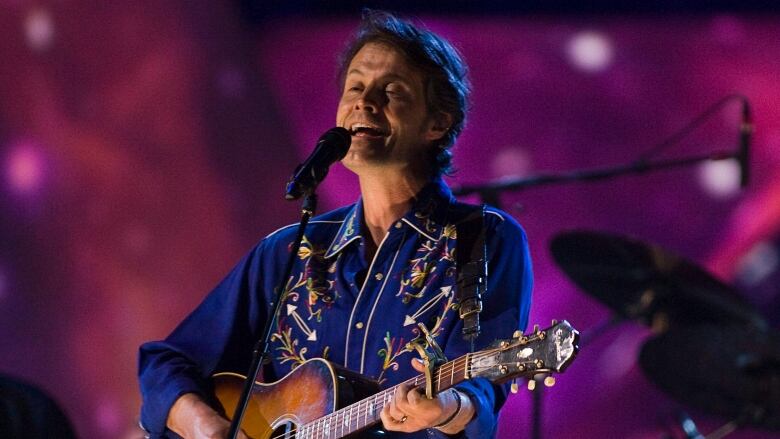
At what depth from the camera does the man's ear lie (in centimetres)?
370

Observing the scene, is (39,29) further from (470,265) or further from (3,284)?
(470,265)

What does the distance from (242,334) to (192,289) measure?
189cm

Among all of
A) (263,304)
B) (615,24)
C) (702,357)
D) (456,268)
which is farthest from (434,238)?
(615,24)

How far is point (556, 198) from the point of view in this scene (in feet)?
17.3

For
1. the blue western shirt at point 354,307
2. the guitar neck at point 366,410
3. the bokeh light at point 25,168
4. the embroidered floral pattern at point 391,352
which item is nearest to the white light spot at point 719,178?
the blue western shirt at point 354,307

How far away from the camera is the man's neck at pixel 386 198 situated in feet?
11.7

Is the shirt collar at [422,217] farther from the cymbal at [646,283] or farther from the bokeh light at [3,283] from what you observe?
the bokeh light at [3,283]

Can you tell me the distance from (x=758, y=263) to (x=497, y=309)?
7.60 ft

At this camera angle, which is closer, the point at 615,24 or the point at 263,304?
A: the point at 263,304

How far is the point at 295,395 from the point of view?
316cm

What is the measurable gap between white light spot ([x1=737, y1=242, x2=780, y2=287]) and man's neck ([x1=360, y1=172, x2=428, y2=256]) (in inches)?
81.2

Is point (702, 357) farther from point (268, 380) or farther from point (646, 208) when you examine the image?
point (268, 380)

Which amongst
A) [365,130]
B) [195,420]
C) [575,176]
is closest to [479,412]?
[195,420]

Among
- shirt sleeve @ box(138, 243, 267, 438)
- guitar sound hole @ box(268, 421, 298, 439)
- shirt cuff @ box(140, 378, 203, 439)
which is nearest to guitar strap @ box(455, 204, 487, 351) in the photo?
guitar sound hole @ box(268, 421, 298, 439)
